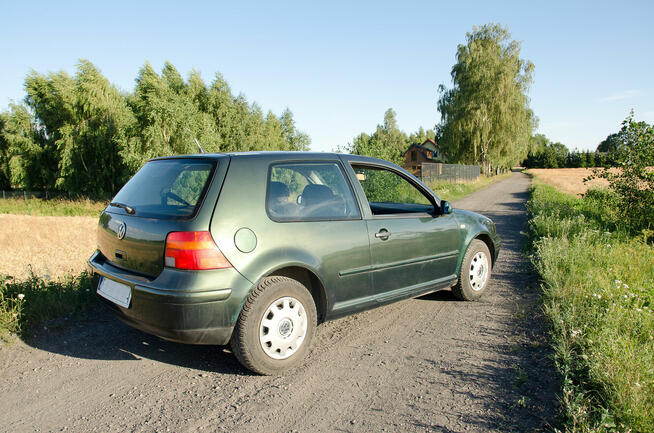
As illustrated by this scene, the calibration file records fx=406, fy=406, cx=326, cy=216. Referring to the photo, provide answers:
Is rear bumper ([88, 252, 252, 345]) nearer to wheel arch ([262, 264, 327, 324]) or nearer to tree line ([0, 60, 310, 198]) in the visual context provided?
wheel arch ([262, 264, 327, 324])

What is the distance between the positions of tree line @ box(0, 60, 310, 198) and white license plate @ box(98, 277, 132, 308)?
83.8 ft

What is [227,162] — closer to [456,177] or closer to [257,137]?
[456,177]

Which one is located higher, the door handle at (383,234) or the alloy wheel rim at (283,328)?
the door handle at (383,234)

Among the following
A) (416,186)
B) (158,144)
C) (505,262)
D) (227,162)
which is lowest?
(505,262)

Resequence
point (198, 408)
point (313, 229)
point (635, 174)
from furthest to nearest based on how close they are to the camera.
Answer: point (635, 174), point (313, 229), point (198, 408)

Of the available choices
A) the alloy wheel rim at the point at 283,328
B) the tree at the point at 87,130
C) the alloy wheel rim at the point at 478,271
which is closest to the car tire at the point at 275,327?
the alloy wheel rim at the point at 283,328

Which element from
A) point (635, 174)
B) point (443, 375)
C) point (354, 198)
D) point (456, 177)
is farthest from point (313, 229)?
point (456, 177)

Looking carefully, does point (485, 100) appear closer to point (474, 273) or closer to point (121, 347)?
point (474, 273)

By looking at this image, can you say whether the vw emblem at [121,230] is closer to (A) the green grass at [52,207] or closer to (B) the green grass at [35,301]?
(B) the green grass at [35,301]

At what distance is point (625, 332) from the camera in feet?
11.4

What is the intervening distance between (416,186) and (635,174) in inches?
255

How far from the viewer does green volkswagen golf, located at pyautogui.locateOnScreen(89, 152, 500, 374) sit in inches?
113

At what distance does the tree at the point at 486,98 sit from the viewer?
138 ft

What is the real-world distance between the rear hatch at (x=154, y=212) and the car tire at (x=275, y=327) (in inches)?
28.1
